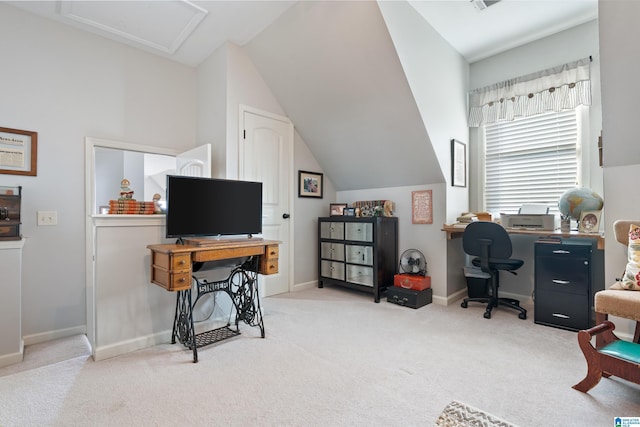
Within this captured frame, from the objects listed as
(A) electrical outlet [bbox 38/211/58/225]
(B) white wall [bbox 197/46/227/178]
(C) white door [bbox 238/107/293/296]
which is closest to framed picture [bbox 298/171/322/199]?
(C) white door [bbox 238/107/293/296]

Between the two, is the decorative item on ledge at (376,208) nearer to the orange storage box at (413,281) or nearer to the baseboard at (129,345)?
the orange storage box at (413,281)

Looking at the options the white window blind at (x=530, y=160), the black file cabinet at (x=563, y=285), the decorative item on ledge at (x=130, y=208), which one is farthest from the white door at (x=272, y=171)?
the black file cabinet at (x=563, y=285)

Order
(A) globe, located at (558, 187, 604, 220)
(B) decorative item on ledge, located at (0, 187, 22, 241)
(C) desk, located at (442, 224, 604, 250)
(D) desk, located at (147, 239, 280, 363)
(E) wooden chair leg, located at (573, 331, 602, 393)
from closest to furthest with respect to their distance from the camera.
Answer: (E) wooden chair leg, located at (573, 331, 602, 393) < (D) desk, located at (147, 239, 280, 363) < (B) decorative item on ledge, located at (0, 187, 22, 241) < (C) desk, located at (442, 224, 604, 250) < (A) globe, located at (558, 187, 604, 220)

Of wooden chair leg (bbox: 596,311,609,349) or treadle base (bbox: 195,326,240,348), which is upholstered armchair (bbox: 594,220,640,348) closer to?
wooden chair leg (bbox: 596,311,609,349)

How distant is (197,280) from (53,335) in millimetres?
1508

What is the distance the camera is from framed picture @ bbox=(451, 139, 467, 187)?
140 inches

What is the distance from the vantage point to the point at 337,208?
4.28m

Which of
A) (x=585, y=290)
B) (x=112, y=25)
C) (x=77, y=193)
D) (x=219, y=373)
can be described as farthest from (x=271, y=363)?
(x=112, y=25)

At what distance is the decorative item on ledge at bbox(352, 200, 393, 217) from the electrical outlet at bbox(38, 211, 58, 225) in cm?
307

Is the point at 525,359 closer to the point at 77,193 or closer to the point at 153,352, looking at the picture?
the point at 153,352

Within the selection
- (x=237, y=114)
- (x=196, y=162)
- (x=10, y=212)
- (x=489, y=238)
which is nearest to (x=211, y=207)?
(x=196, y=162)

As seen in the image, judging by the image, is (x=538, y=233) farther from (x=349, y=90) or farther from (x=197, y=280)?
(x=197, y=280)

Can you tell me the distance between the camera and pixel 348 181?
14.1 ft

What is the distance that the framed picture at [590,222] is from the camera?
2721 mm
